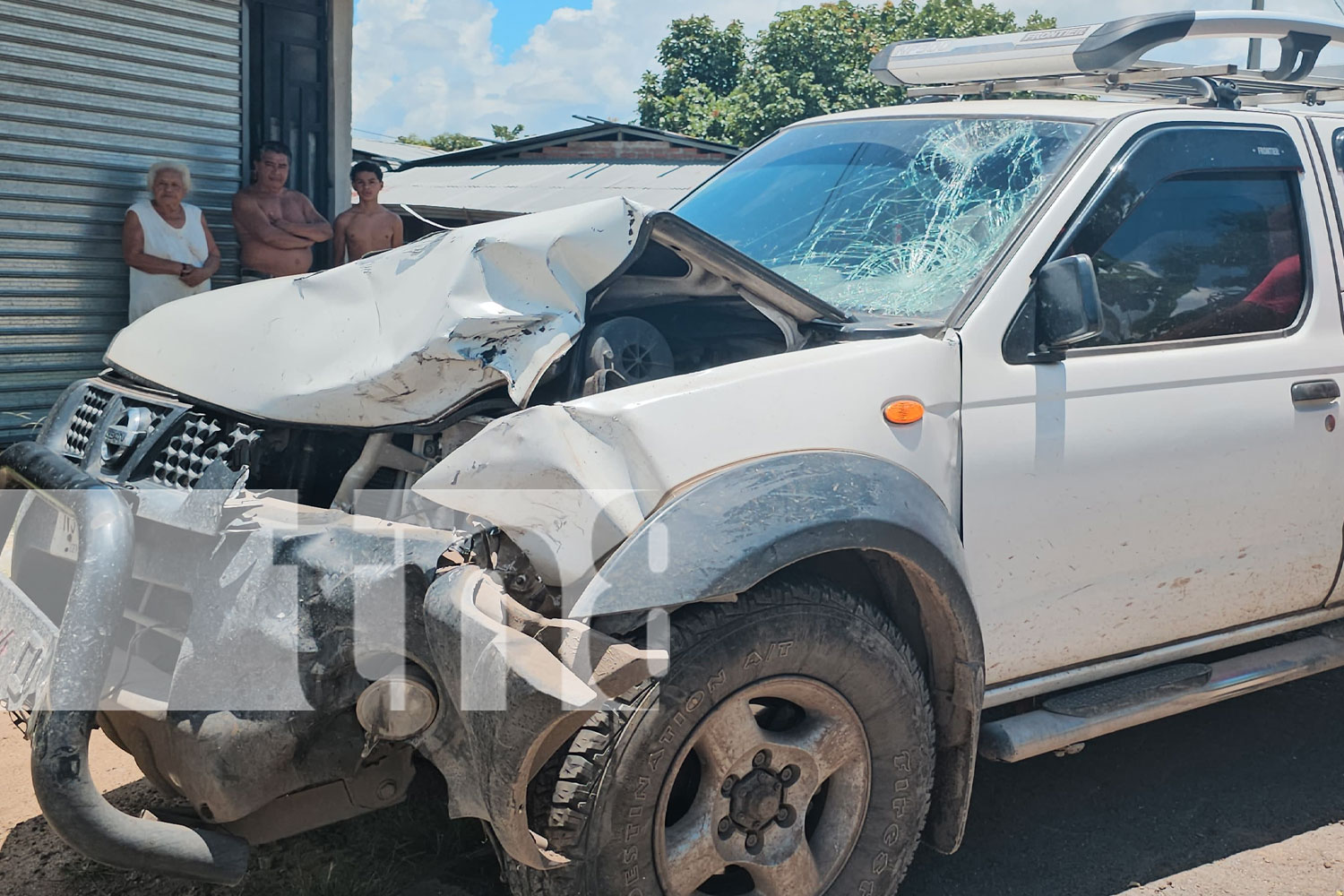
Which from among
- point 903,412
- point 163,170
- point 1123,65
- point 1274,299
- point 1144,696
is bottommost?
point 1144,696

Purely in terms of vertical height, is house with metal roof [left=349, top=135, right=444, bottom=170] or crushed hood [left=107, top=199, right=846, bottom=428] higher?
house with metal roof [left=349, top=135, right=444, bottom=170]

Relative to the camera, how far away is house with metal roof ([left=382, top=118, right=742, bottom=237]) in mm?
11727

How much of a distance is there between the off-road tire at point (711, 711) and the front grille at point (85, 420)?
1.55 metres

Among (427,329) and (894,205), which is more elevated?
(894,205)

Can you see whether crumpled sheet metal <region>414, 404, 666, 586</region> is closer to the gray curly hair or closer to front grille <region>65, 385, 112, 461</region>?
front grille <region>65, 385, 112, 461</region>

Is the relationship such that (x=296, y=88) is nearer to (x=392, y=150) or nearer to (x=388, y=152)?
(x=388, y=152)

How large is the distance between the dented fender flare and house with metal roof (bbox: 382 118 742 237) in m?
6.48

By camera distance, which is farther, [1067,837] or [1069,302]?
[1067,837]

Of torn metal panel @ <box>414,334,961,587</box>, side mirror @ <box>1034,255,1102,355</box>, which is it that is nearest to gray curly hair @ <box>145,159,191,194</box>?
torn metal panel @ <box>414,334,961,587</box>

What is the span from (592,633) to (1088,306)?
1.43 meters

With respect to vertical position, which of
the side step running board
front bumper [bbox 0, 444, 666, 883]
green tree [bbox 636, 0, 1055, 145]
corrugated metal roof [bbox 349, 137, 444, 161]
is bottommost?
the side step running board

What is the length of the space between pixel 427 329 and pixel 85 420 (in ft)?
3.58

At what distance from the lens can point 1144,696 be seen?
3.17 m

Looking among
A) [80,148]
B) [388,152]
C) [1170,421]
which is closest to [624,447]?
[1170,421]
